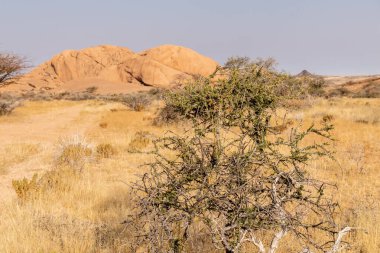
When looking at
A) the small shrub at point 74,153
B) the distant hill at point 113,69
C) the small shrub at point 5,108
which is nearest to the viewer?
the small shrub at point 74,153

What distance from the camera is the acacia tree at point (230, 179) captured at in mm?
2832

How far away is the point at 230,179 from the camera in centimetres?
290

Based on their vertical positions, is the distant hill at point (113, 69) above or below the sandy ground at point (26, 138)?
above

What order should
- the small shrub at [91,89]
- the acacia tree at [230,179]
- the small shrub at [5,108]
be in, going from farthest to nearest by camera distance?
the small shrub at [91,89] → the small shrub at [5,108] → the acacia tree at [230,179]

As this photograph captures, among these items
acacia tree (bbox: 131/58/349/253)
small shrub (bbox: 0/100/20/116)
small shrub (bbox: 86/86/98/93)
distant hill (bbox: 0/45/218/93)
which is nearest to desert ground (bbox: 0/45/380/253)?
acacia tree (bbox: 131/58/349/253)

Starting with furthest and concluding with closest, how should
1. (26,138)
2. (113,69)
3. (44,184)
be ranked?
(113,69)
(26,138)
(44,184)

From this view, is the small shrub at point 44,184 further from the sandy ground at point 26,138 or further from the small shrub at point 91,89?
the small shrub at point 91,89

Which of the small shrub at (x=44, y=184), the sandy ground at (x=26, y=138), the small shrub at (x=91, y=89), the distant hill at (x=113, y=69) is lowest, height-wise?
the sandy ground at (x=26, y=138)

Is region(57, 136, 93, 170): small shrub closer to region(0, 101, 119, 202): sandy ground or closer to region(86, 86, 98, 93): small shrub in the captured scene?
region(0, 101, 119, 202): sandy ground

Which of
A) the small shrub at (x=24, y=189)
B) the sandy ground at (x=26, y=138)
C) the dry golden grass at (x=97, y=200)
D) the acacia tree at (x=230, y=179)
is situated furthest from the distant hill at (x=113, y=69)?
the acacia tree at (x=230, y=179)

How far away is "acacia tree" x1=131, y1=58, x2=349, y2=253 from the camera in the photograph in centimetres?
283

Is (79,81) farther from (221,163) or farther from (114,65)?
(221,163)

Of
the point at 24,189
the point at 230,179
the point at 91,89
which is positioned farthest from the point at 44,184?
the point at 91,89

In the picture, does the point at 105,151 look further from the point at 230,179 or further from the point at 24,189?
the point at 230,179
